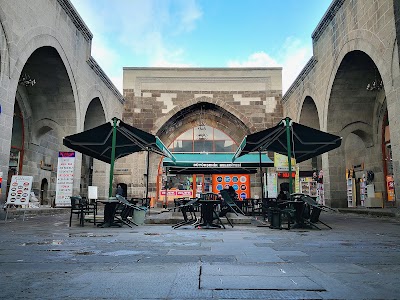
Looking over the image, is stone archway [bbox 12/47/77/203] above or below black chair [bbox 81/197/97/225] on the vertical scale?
above

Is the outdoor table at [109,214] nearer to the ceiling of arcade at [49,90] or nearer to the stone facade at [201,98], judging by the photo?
the ceiling of arcade at [49,90]

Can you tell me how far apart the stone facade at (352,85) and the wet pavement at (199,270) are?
22.7 ft

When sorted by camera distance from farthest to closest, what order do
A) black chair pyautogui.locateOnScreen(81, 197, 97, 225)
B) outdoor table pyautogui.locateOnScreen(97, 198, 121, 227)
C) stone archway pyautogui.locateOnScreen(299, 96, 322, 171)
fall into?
1. stone archway pyautogui.locateOnScreen(299, 96, 322, 171)
2. black chair pyautogui.locateOnScreen(81, 197, 97, 225)
3. outdoor table pyautogui.locateOnScreen(97, 198, 121, 227)

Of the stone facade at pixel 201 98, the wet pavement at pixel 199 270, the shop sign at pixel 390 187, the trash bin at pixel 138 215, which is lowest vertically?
the wet pavement at pixel 199 270

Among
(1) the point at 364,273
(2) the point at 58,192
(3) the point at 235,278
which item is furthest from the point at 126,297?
(2) the point at 58,192

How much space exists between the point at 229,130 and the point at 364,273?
63.9 ft

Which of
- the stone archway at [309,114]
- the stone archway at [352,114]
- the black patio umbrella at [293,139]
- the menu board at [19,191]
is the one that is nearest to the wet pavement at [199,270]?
the black patio umbrella at [293,139]

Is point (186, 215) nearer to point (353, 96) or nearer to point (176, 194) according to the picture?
point (353, 96)

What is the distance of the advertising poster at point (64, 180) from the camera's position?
12.2 meters

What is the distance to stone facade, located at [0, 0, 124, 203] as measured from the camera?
30.5ft

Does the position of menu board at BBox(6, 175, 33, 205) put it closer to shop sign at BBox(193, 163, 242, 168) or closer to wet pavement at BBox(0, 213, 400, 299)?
wet pavement at BBox(0, 213, 400, 299)

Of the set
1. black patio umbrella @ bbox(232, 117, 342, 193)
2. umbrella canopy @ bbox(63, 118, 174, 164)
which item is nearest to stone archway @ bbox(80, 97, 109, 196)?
umbrella canopy @ bbox(63, 118, 174, 164)

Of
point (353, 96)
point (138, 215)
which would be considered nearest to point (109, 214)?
point (138, 215)

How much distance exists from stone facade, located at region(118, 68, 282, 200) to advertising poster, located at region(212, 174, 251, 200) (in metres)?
0.71
